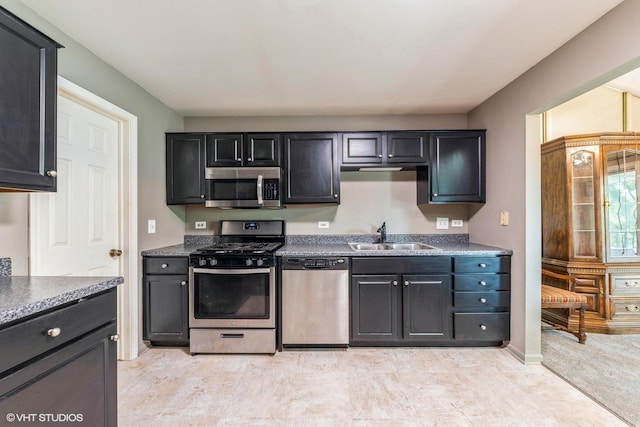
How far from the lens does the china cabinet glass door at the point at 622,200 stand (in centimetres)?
292

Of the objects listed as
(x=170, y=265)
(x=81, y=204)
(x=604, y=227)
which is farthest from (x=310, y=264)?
(x=604, y=227)

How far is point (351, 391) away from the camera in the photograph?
78.0 inches

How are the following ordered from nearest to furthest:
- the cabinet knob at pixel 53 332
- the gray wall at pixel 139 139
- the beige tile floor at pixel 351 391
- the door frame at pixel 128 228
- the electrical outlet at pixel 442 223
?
the cabinet knob at pixel 53 332, the gray wall at pixel 139 139, the beige tile floor at pixel 351 391, the door frame at pixel 128 228, the electrical outlet at pixel 442 223

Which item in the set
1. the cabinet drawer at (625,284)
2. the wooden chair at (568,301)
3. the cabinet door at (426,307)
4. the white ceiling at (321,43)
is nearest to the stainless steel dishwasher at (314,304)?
the cabinet door at (426,307)

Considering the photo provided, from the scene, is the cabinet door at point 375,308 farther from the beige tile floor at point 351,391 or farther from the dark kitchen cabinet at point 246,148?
the dark kitchen cabinet at point 246,148

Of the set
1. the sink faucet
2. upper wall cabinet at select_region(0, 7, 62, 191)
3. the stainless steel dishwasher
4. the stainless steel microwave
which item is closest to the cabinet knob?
upper wall cabinet at select_region(0, 7, 62, 191)

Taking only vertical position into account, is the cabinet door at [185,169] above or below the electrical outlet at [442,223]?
above

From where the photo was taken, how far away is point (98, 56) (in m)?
2.05

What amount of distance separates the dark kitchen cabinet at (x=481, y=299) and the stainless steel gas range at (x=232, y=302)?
1650mm

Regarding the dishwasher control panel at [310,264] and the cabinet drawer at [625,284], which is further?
the cabinet drawer at [625,284]

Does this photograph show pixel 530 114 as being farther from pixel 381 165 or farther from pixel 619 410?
pixel 619 410

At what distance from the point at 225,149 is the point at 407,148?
1.85m

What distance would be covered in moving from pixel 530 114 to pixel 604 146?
1369 millimetres

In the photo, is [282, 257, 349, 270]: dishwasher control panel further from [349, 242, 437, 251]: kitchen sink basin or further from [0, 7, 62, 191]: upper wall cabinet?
[0, 7, 62, 191]: upper wall cabinet
